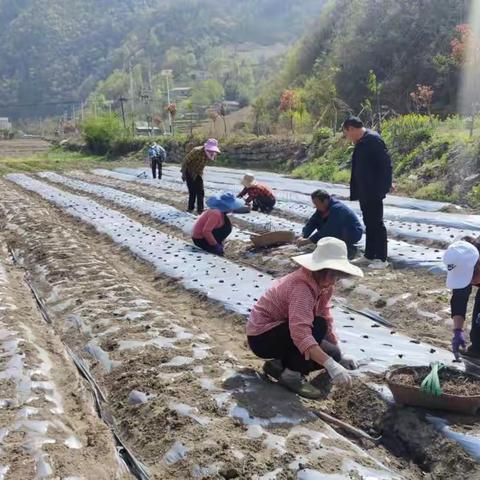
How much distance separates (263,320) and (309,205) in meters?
7.64

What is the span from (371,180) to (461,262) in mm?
3007

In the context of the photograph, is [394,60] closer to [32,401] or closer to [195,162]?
[195,162]

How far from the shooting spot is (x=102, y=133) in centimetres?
3806

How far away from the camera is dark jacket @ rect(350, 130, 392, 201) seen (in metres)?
6.20

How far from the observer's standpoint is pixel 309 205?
11148mm

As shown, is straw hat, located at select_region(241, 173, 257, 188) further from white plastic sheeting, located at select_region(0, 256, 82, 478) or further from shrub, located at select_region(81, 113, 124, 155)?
shrub, located at select_region(81, 113, 124, 155)

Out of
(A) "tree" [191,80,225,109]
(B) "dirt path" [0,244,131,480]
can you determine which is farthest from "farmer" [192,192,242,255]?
(A) "tree" [191,80,225,109]

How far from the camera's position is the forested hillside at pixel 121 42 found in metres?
120

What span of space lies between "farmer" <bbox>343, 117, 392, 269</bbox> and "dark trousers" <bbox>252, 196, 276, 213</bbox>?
3703 millimetres

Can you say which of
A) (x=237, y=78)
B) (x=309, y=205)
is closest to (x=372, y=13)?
(x=309, y=205)

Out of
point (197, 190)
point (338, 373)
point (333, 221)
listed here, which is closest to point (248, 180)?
point (197, 190)

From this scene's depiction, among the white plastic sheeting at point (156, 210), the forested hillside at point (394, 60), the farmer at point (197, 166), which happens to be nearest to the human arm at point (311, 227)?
the white plastic sheeting at point (156, 210)

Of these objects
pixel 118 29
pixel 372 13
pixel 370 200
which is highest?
pixel 118 29

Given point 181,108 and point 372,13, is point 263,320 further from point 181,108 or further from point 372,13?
point 181,108
